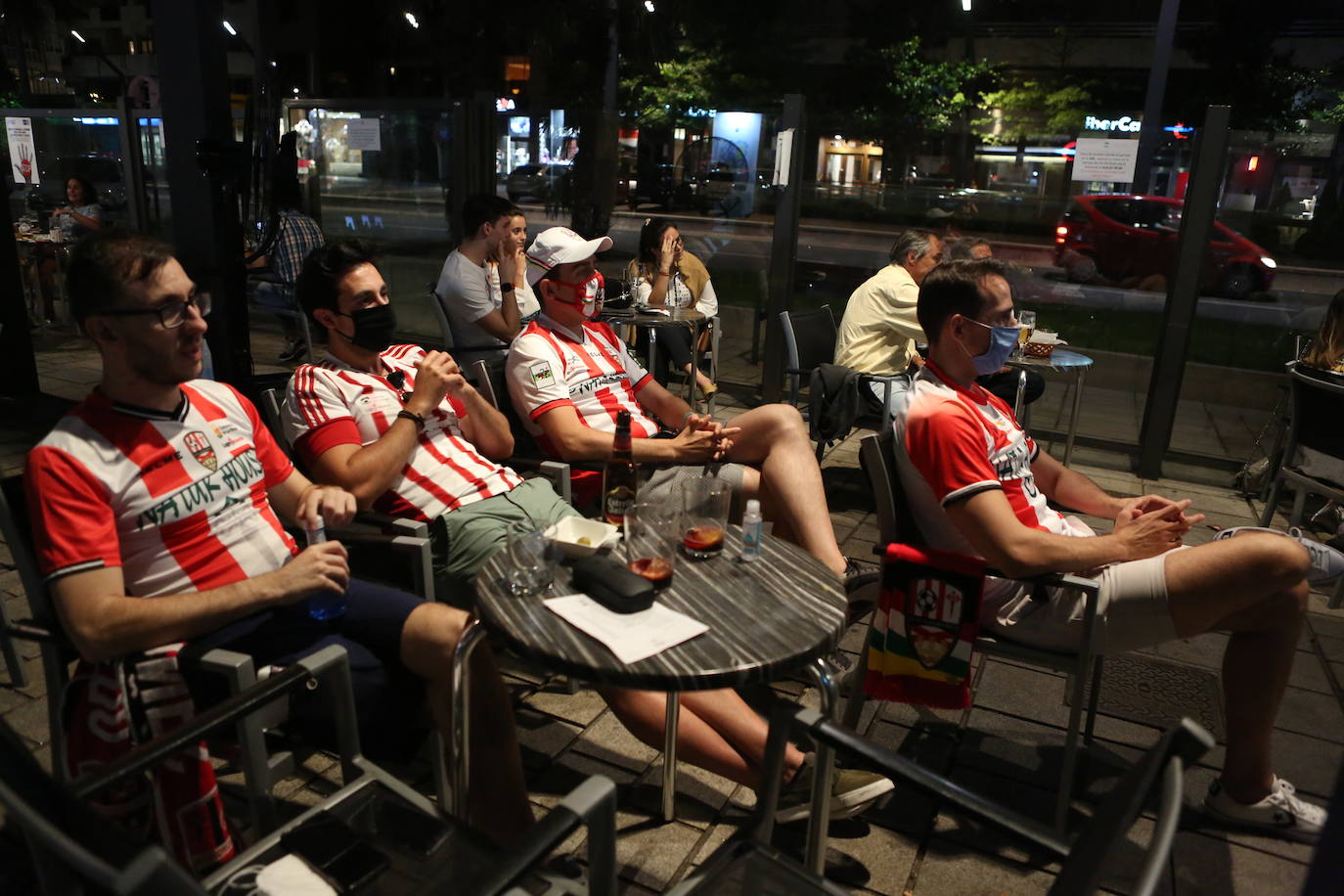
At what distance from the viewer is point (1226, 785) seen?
241 cm

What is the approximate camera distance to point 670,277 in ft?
20.9

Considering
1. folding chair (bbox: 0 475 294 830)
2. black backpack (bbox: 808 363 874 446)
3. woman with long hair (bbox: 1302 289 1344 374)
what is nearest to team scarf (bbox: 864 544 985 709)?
folding chair (bbox: 0 475 294 830)

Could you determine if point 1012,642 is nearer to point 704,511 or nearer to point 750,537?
point 750,537

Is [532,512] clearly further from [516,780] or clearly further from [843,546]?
[843,546]

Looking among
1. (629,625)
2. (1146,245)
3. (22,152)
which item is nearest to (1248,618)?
(629,625)

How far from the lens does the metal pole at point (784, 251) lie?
654 cm

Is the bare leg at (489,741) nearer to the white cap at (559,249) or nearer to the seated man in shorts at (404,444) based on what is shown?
the seated man in shorts at (404,444)

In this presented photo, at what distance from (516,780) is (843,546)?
2.56 meters

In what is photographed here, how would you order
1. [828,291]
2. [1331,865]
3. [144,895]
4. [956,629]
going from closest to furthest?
1. [144,895]
2. [1331,865]
3. [956,629]
4. [828,291]

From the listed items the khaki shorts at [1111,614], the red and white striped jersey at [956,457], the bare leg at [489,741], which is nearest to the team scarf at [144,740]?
the bare leg at [489,741]

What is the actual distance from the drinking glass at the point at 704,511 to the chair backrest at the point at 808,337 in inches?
108

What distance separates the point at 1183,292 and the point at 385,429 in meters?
4.96

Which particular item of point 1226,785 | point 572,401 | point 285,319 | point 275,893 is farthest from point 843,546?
point 285,319

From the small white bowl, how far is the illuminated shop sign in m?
5.14
